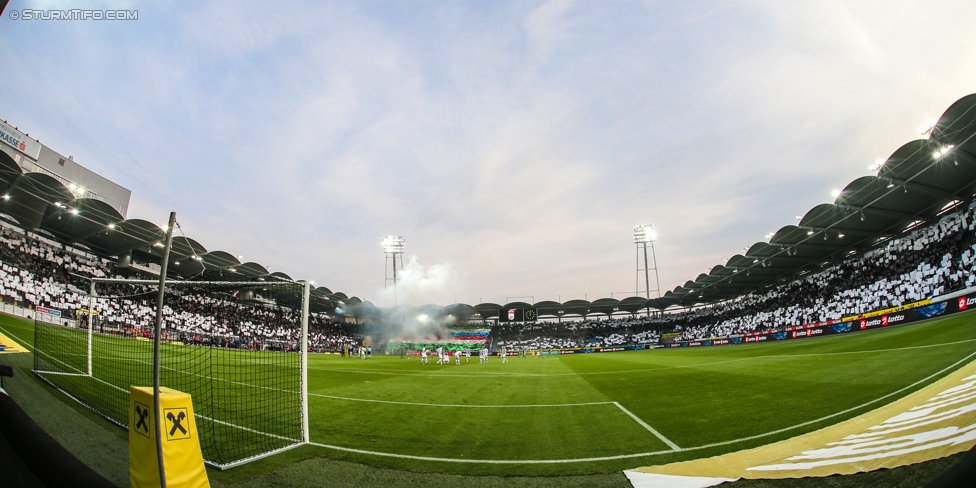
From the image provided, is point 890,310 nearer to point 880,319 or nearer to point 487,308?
point 880,319

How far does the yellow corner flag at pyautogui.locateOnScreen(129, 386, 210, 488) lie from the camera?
351 cm

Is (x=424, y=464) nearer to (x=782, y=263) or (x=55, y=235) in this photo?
(x=55, y=235)

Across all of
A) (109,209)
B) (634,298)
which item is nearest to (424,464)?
(109,209)

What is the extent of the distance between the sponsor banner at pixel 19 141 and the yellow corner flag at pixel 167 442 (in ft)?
154

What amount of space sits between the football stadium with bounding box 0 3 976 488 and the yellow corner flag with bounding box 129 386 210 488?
22 mm

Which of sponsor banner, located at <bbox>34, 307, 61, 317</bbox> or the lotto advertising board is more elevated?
sponsor banner, located at <bbox>34, 307, 61, 317</bbox>

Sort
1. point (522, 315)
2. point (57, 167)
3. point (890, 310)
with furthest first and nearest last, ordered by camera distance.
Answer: point (522, 315)
point (57, 167)
point (890, 310)

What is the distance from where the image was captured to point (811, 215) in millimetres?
26797

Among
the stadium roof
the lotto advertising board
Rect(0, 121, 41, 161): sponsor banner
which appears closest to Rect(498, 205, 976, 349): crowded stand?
the stadium roof

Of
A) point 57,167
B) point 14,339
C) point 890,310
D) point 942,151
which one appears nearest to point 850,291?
point 890,310

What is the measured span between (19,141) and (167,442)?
5454 cm

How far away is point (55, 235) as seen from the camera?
2875cm

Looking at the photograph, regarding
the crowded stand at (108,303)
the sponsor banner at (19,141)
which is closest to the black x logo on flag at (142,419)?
the crowded stand at (108,303)

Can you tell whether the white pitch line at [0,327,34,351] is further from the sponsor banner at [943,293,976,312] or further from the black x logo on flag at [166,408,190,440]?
the sponsor banner at [943,293,976,312]
